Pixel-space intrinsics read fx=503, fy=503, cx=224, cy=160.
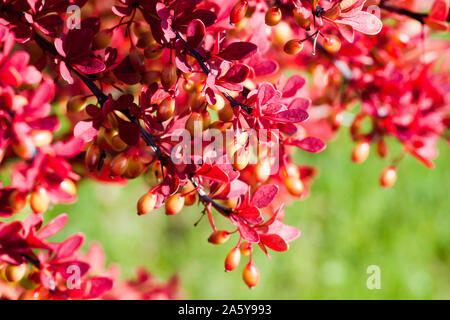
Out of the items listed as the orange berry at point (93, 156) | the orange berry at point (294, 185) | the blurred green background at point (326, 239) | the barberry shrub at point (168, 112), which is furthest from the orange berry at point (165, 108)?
the blurred green background at point (326, 239)

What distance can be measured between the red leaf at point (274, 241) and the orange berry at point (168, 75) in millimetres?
187

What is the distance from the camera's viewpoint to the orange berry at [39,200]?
0.61m

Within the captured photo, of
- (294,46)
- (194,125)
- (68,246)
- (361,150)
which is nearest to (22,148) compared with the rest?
Answer: (68,246)

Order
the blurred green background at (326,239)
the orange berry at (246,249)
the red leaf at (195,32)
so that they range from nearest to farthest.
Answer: the red leaf at (195,32), the orange berry at (246,249), the blurred green background at (326,239)

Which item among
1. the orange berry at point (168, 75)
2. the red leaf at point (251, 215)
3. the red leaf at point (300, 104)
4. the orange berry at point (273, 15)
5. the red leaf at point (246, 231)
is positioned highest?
the orange berry at point (273, 15)

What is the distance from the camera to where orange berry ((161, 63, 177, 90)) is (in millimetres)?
502

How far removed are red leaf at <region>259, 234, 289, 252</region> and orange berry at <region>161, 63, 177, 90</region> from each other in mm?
187

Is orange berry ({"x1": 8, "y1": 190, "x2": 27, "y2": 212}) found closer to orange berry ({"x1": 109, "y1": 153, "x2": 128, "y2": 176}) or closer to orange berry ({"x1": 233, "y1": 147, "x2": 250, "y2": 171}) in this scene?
orange berry ({"x1": 109, "y1": 153, "x2": 128, "y2": 176})

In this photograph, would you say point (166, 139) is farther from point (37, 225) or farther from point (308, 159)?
point (308, 159)

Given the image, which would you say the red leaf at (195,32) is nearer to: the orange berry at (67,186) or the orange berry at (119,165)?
the orange berry at (119,165)

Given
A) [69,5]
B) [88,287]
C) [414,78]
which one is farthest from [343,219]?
[69,5]

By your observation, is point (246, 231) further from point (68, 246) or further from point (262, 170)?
point (68, 246)

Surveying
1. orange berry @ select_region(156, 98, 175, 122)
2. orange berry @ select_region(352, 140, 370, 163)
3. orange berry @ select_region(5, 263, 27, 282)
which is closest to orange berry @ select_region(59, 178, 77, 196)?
orange berry @ select_region(5, 263, 27, 282)

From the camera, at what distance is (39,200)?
24.3 inches
